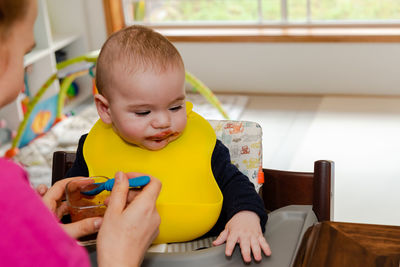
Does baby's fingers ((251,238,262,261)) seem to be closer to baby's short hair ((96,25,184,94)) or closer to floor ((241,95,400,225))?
baby's short hair ((96,25,184,94))

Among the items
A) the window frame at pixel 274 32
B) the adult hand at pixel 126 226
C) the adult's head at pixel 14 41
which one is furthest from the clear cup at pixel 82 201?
the window frame at pixel 274 32

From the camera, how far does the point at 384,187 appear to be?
2.42 metres

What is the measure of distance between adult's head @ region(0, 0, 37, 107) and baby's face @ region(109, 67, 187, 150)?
17.7 inches

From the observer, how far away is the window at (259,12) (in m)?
3.52

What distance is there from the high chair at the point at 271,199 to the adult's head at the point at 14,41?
0.40 metres

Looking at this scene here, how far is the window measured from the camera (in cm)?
352

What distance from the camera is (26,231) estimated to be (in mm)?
583

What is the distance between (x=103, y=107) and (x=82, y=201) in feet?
0.90

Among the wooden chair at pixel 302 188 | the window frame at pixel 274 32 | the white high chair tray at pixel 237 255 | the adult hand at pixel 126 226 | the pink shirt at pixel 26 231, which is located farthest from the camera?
the window frame at pixel 274 32

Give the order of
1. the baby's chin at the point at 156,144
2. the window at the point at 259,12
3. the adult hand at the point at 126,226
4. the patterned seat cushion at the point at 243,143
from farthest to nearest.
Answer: the window at the point at 259,12, the patterned seat cushion at the point at 243,143, the baby's chin at the point at 156,144, the adult hand at the point at 126,226

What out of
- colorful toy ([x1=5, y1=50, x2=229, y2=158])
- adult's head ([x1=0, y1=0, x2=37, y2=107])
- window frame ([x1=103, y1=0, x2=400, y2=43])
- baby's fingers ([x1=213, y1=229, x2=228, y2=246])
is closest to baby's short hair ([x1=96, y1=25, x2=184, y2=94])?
baby's fingers ([x1=213, y1=229, x2=228, y2=246])

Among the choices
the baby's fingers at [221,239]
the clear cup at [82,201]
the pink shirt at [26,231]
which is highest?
the pink shirt at [26,231]

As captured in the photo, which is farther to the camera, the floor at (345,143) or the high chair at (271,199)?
the floor at (345,143)

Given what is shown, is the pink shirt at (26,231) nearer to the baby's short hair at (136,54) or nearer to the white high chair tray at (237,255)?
the white high chair tray at (237,255)
